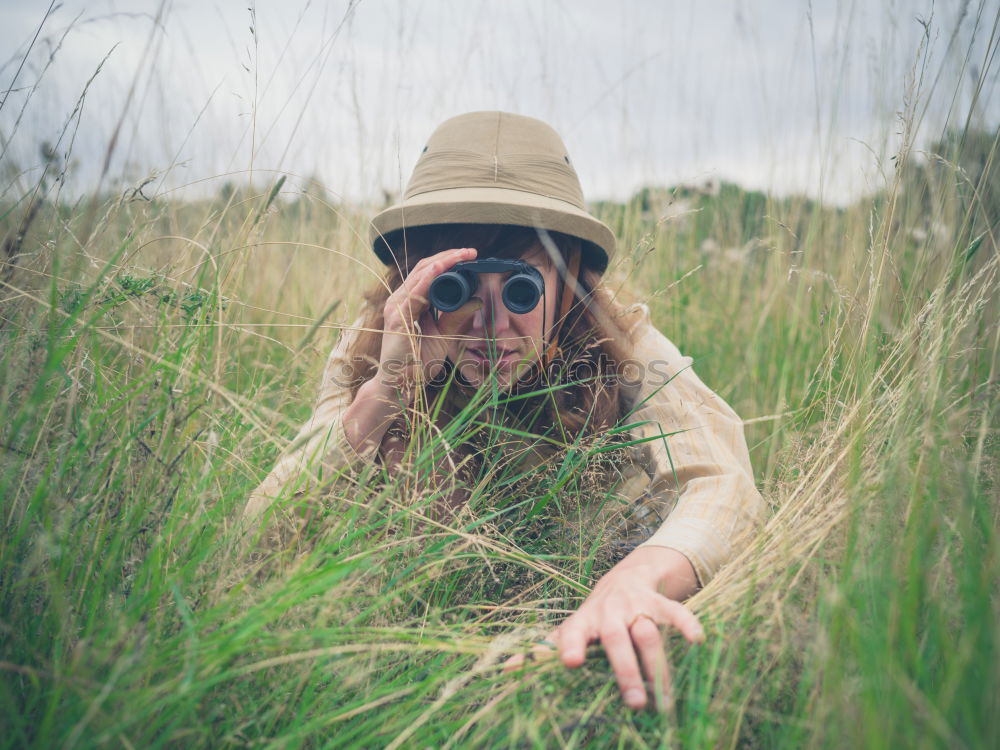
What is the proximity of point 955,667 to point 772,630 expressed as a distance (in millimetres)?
209

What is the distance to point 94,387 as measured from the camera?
995 millimetres

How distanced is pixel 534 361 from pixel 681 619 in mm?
606

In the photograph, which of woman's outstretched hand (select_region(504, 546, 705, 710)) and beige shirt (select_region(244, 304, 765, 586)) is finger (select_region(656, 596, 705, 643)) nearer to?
woman's outstretched hand (select_region(504, 546, 705, 710))

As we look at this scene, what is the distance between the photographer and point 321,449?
1201 millimetres

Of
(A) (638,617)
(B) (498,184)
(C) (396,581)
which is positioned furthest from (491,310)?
(A) (638,617)

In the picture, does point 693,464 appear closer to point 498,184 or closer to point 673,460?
point 673,460

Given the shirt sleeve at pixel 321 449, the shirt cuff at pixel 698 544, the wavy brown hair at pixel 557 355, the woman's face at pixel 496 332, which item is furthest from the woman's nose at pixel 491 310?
the shirt cuff at pixel 698 544

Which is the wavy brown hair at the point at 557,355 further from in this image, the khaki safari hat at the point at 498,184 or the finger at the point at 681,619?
the finger at the point at 681,619

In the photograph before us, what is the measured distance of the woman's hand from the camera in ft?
4.08

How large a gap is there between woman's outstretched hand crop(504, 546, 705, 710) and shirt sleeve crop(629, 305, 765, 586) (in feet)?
0.49

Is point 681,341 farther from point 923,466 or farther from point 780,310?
point 923,466

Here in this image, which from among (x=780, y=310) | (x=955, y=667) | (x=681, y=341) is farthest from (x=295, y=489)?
(x=780, y=310)

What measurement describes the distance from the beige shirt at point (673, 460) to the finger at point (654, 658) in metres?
0.25

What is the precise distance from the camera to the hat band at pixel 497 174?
146 centimetres
